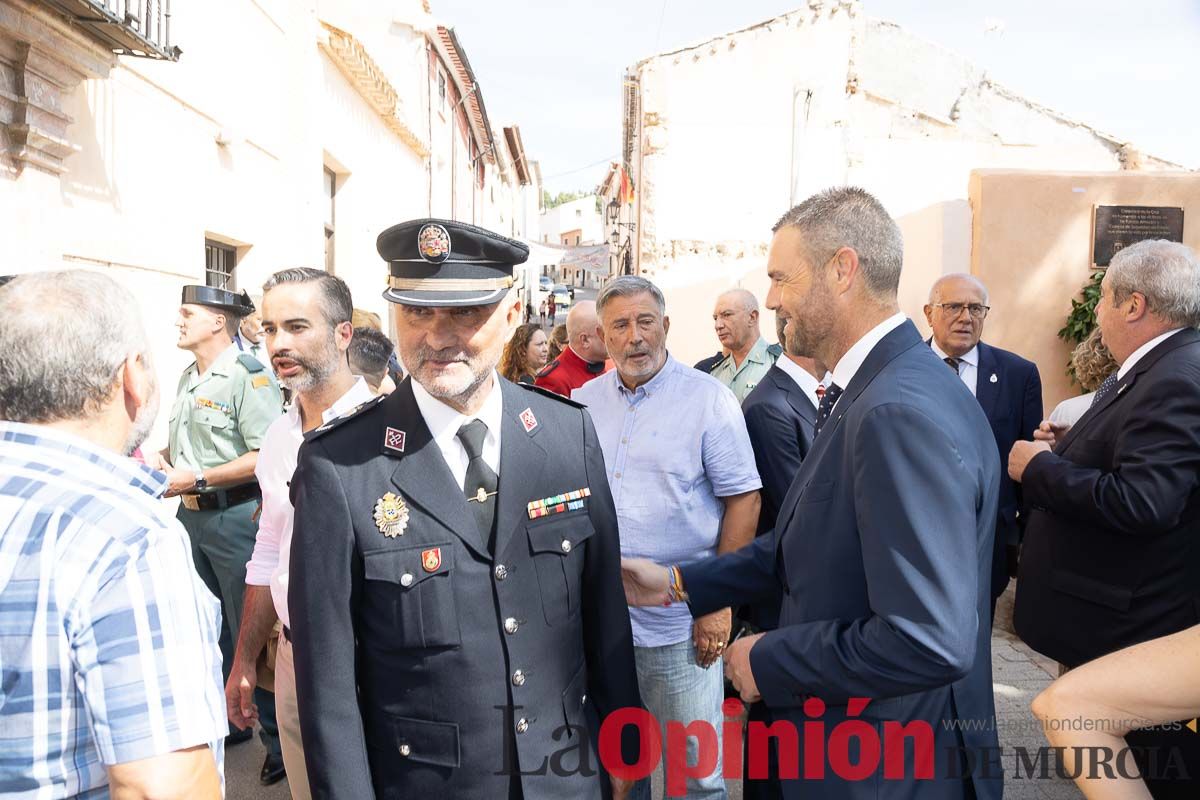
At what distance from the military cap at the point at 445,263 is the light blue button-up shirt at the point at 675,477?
114 centimetres

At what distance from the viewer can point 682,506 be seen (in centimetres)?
295

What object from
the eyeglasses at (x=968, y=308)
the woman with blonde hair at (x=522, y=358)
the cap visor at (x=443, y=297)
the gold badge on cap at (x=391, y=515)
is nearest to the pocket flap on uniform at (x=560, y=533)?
the gold badge on cap at (x=391, y=515)

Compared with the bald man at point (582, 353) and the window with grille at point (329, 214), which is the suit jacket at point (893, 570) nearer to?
the bald man at point (582, 353)

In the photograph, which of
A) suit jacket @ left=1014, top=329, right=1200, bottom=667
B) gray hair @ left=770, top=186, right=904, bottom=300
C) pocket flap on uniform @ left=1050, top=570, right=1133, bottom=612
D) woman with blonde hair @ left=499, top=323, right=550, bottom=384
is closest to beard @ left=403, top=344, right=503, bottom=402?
gray hair @ left=770, top=186, right=904, bottom=300

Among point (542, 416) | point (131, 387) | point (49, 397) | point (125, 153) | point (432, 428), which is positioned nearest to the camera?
point (49, 397)

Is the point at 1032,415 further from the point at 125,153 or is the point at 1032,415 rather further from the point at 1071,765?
the point at 125,153

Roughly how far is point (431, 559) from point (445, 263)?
0.72m

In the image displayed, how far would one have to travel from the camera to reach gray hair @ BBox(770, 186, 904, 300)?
1905mm

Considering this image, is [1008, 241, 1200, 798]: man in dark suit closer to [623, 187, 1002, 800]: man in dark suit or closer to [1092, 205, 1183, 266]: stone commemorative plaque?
[623, 187, 1002, 800]: man in dark suit

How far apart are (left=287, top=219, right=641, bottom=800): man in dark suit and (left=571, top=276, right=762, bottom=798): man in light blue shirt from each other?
0.88 m

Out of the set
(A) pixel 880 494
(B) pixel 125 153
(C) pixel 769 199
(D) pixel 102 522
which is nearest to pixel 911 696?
(A) pixel 880 494

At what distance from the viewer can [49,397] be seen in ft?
4.46

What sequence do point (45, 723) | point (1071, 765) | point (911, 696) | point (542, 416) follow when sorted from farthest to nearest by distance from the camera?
point (542, 416), point (911, 696), point (1071, 765), point (45, 723)

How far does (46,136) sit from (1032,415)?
603 cm
